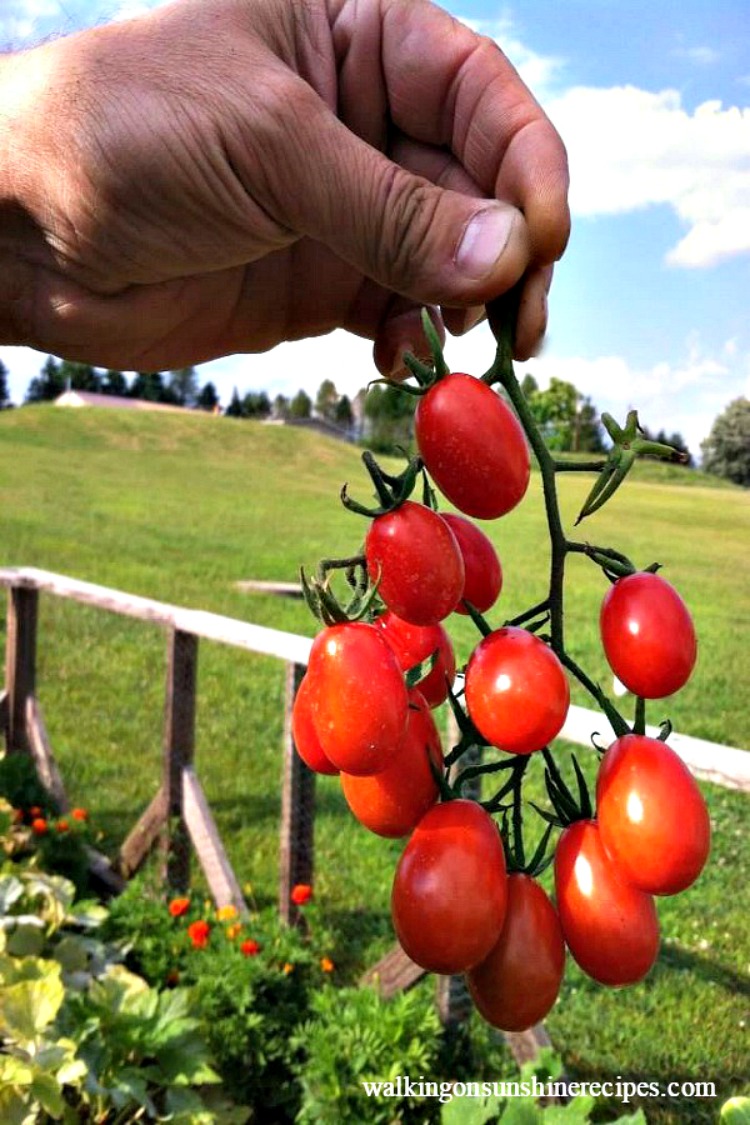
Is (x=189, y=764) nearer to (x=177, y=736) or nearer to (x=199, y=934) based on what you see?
(x=177, y=736)

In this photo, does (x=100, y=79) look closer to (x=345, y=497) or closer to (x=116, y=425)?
(x=345, y=497)

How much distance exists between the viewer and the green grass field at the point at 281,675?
2770 millimetres

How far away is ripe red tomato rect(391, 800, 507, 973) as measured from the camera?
2.28ft

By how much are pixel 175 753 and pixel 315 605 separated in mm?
2977

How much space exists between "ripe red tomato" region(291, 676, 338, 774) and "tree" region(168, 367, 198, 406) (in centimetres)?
4198

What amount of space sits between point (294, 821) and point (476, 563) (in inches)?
95.7

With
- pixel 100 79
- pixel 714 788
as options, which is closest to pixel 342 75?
pixel 100 79

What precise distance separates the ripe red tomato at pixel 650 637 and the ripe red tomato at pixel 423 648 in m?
0.13

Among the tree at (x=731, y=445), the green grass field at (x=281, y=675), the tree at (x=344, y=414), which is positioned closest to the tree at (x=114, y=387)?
the tree at (x=344, y=414)

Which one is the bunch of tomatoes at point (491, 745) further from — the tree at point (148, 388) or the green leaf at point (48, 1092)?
the tree at point (148, 388)

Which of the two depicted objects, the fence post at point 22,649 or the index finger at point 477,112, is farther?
the fence post at point 22,649

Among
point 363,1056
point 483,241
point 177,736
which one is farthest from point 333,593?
point 177,736

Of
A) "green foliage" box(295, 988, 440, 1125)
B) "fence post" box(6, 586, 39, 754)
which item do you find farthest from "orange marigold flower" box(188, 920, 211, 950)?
"fence post" box(6, 586, 39, 754)

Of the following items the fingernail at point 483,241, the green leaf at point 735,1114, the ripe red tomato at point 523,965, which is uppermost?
the fingernail at point 483,241
